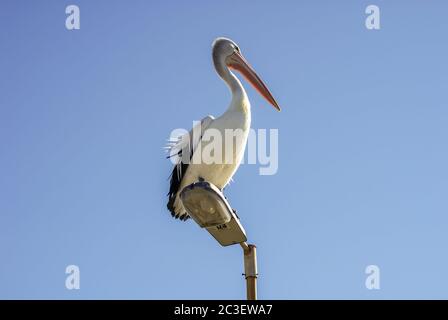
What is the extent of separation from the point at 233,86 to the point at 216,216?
448cm

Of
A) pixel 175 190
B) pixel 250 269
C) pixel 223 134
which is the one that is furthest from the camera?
pixel 175 190

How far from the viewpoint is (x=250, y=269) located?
4730 mm

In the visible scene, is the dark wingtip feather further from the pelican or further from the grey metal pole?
the grey metal pole

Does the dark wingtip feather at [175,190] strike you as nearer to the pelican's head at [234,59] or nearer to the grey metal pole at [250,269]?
the pelican's head at [234,59]

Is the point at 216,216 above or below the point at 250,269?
above

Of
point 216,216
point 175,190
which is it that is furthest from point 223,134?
point 216,216

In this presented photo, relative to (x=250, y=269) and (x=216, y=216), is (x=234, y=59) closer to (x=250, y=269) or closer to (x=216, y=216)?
(x=216, y=216)

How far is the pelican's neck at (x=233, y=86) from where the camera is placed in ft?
28.4

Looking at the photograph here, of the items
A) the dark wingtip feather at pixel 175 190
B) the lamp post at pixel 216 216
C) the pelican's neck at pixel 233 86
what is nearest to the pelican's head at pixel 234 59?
the pelican's neck at pixel 233 86

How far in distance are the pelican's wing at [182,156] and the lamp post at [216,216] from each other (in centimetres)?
379

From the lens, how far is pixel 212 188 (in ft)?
15.8

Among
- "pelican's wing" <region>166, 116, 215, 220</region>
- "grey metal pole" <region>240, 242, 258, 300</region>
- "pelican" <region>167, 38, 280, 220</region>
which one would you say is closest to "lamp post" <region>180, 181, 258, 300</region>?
"grey metal pole" <region>240, 242, 258, 300</region>
